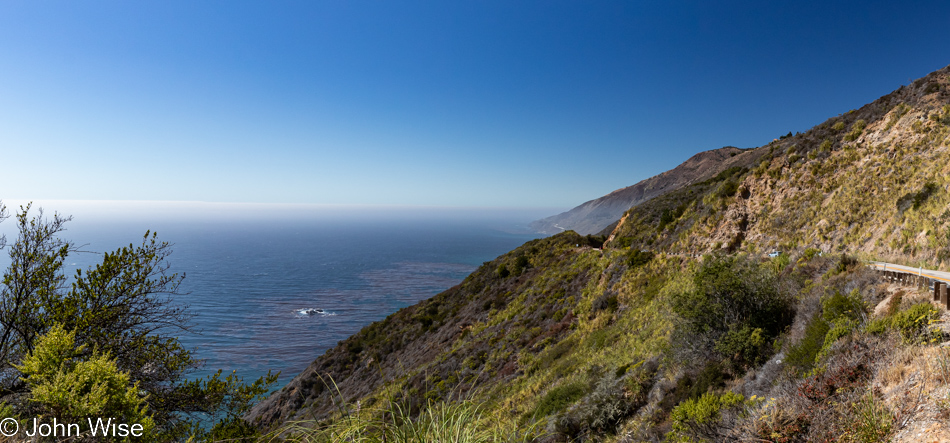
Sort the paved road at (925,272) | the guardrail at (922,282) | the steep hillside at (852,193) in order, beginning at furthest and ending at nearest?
the steep hillside at (852,193) < the paved road at (925,272) < the guardrail at (922,282)

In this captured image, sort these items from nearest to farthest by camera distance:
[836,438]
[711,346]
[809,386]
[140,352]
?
[836,438] → [809,386] → [140,352] → [711,346]

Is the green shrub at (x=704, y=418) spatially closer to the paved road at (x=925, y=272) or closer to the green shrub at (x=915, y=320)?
the green shrub at (x=915, y=320)

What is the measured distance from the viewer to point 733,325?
9.85m

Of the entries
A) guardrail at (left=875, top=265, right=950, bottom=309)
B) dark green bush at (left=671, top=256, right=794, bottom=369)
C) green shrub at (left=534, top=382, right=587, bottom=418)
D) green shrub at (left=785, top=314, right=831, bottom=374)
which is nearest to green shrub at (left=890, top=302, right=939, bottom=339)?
guardrail at (left=875, top=265, right=950, bottom=309)

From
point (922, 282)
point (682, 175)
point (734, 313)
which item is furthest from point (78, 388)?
point (682, 175)

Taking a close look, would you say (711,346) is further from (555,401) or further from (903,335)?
(555,401)

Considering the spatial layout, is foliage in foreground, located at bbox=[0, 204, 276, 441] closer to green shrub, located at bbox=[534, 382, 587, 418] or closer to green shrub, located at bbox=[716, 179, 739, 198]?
green shrub, located at bbox=[534, 382, 587, 418]

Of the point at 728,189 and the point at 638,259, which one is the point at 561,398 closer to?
the point at 638,259

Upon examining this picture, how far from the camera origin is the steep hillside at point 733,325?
562 centimetres

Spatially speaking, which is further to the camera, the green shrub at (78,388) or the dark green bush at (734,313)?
the dark green bush at (734,313)

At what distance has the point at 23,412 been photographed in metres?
7.36

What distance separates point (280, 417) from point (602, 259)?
28.1 metres

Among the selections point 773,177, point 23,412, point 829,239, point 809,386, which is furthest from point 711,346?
point 773,177

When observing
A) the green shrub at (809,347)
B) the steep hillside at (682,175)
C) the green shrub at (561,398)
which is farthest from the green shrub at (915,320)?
the steep hillside at (682,175)
